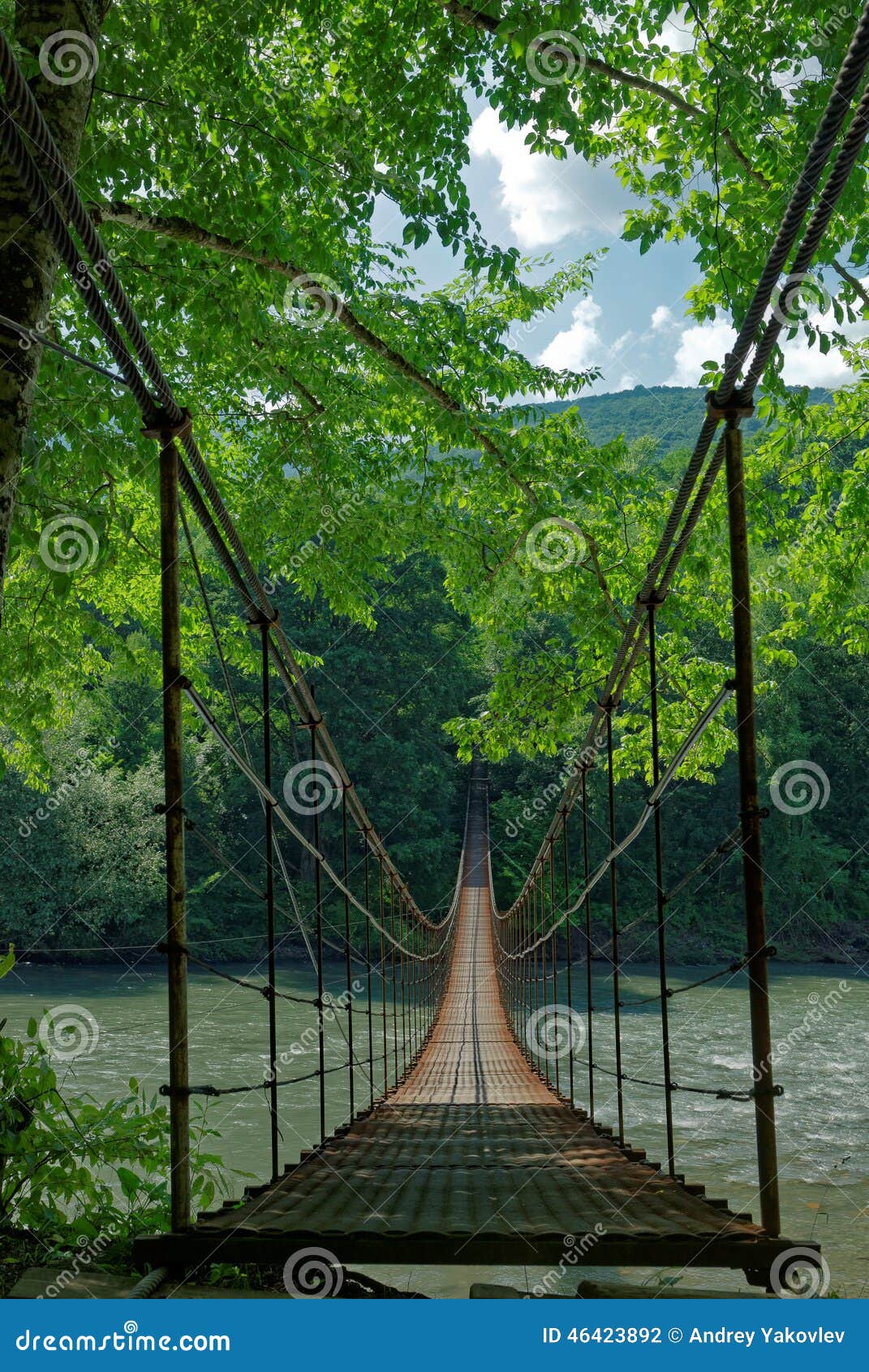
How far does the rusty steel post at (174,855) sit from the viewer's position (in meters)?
1.55

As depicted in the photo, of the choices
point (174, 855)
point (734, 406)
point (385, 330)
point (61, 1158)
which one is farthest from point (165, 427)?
point (385, 330)

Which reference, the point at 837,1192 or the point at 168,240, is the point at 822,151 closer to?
the point at 168,240

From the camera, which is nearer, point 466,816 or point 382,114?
point 382,114

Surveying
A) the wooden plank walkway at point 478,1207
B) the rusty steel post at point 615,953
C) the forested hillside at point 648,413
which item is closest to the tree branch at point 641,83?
the rusty steel post at point 615,953

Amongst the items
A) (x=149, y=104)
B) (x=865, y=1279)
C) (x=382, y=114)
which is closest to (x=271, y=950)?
(x=149, y=104)

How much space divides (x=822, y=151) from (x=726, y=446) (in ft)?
2.25

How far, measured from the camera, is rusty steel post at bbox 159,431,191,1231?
155cm

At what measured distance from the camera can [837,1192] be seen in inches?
322

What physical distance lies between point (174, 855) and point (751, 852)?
0.90 m

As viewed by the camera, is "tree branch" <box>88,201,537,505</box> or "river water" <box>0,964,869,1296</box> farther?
"river water" <box>0,964,869,1296</box>

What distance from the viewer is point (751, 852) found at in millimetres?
1643

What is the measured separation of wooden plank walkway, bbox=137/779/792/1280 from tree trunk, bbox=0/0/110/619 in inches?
41.5

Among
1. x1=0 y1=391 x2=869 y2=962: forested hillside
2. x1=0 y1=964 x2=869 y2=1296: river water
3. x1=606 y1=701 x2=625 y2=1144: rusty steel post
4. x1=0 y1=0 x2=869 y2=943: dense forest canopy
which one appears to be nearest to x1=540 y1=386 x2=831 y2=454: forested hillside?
x1=0 y1=391 x2=869 y2=962: forested hillside

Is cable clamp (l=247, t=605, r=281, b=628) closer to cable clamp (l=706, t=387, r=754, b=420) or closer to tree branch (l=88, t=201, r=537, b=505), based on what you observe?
cable clamp (l=706, t=387, r=754, b=420)
